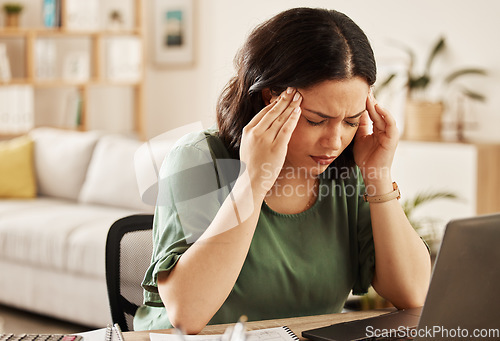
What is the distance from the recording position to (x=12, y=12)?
4.95 metres

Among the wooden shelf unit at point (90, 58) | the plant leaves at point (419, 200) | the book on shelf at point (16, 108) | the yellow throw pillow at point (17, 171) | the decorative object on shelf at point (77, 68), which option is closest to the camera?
the plant leaves at point (419, 200)

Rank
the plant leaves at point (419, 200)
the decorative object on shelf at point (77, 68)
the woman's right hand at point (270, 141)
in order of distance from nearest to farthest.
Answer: the woman's right hand at point (270, 141) → the plant leaves at point (419, 200) → the decorative object on shelf at point (77, 68)

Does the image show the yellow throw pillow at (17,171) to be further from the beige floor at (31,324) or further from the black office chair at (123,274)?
the black office chair at (123,274)

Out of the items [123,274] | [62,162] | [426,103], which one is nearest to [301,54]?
[123,274]

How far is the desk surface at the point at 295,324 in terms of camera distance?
45.5 inches

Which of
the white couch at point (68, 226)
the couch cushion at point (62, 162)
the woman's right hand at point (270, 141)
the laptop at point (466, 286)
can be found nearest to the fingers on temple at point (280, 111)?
the woman's right hand at point (270, 141)

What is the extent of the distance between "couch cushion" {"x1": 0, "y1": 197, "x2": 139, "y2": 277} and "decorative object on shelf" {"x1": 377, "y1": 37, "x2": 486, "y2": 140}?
1592 mm

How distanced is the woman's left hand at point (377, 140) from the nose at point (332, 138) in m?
0.15

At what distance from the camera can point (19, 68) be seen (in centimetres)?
525

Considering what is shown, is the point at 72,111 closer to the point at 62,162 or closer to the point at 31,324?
the point at 62,162

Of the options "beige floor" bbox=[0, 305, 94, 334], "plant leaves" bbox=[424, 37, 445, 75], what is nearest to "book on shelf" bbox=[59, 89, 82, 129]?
"beige floor" bbox=[0, 305, 94, 334]

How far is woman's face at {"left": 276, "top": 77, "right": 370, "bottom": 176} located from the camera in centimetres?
124

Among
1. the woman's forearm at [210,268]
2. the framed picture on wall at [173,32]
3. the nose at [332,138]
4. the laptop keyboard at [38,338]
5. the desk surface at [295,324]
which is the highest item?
the framed picture on wall at [173,32]

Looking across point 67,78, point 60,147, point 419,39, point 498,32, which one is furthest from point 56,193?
point 498,32
